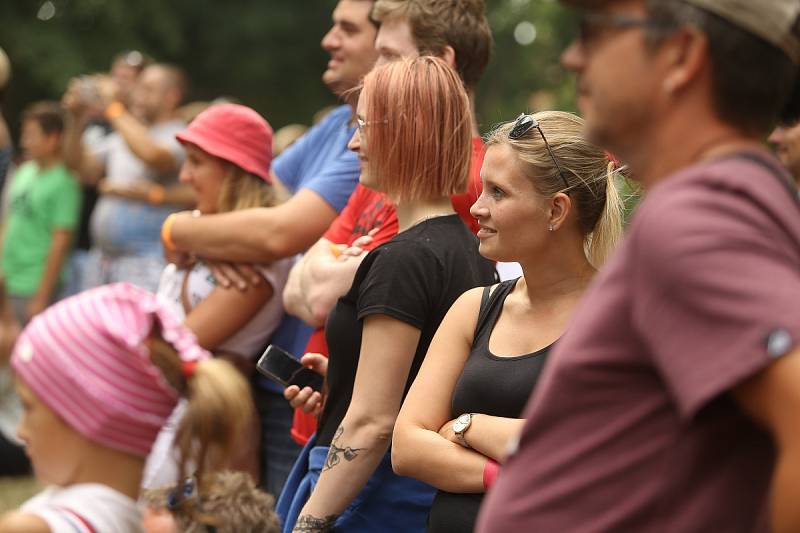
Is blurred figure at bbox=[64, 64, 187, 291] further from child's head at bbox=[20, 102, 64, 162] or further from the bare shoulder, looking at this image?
the bare shoulder

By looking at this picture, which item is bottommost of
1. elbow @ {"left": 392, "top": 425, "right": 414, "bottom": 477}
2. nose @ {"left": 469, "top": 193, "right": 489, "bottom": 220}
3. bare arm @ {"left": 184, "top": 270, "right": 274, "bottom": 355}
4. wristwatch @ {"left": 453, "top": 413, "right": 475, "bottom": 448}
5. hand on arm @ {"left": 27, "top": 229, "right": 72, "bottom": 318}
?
hand on arm @ {"left": 27, "top": 229, "right": 72, "bottom": 318}

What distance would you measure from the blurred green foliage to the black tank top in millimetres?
16415

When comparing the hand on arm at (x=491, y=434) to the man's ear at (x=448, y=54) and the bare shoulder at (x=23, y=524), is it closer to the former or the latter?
the bare shoulder at (x=23, y=524)

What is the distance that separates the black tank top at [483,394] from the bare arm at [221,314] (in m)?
1.53

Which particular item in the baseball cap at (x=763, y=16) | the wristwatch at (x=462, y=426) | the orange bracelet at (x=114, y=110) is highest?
the baseball cap at (x=763, y=16)

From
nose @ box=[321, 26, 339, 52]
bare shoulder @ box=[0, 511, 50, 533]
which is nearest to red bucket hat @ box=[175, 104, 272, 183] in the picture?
nose @ box=[321, 26, 339, 52]

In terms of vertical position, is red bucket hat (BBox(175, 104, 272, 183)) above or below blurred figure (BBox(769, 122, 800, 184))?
above

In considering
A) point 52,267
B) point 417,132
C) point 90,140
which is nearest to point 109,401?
point 417,132

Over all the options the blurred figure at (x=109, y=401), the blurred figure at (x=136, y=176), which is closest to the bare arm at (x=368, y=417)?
the blurred figure at (x=109, y=401)

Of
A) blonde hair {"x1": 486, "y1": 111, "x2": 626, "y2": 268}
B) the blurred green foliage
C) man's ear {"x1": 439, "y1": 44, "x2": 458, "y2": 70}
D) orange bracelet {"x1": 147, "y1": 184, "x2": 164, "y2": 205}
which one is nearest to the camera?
blonde hair {"x1": 486, "y1": 111, "x2": 626, "y2": 268}

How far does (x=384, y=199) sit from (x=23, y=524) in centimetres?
172

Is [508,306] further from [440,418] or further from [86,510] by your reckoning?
[86,510]

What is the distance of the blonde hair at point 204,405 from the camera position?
2.33 m

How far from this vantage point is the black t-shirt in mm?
3191
